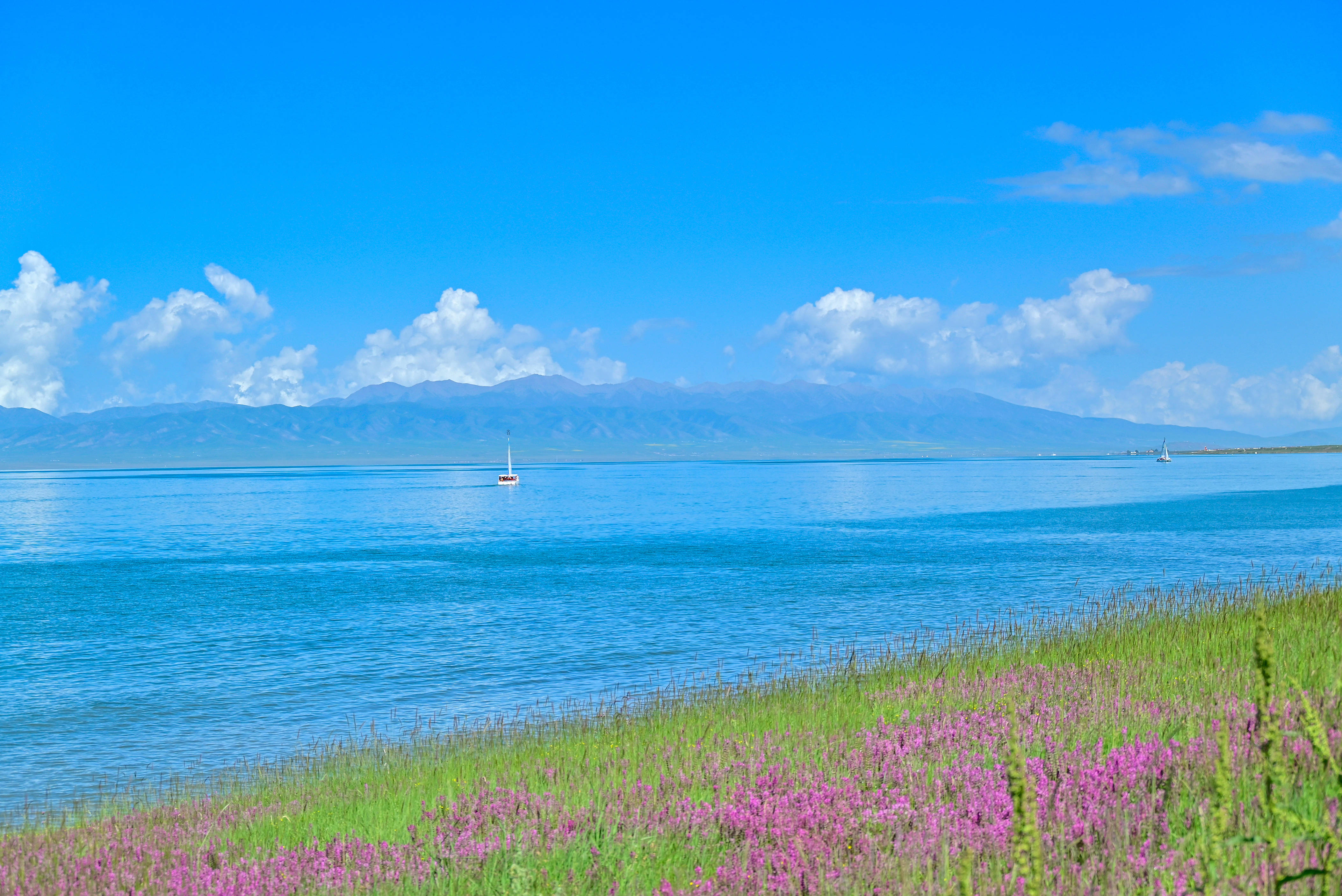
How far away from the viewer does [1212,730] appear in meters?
9.39

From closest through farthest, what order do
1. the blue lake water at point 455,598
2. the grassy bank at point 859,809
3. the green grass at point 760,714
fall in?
the grassy bank at point 859,809 → the green grass at point 760,714 → the blue lake water at point 455,598

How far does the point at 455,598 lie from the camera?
44625mm

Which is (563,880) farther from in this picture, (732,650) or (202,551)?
(202,551)

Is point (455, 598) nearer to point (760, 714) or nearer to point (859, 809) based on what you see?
point (760, 714)

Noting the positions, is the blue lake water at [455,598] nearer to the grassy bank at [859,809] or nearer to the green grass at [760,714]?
the green grass at [760,714]

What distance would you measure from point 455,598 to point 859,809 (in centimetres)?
3794

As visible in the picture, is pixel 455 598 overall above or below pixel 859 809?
below

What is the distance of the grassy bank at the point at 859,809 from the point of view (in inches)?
244

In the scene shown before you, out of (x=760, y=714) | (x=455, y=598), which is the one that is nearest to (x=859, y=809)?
(x=760, y=714)

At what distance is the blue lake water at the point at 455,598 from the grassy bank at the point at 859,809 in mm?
9505

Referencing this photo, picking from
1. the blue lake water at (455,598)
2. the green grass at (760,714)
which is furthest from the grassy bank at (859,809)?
the blue lake water at (455,598)

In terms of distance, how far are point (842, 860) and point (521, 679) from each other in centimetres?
2021

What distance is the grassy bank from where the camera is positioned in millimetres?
Result: 6191

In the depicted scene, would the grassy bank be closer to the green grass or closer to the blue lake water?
the green grass
